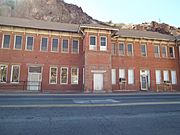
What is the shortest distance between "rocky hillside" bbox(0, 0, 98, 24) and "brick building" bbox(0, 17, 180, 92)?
4804cm

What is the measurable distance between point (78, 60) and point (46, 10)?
60.2 meters

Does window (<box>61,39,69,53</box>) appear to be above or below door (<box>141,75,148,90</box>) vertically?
above

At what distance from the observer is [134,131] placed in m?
4.72

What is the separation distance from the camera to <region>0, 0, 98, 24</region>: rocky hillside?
7169 centimetres

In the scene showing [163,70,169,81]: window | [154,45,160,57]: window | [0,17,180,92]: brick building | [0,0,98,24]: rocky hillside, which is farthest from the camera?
[0,0,98,24]: rocky hillside

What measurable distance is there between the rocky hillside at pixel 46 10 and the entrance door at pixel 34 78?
5075 centimetres

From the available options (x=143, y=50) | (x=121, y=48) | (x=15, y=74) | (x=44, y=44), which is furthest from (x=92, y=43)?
(x=15, y=74)

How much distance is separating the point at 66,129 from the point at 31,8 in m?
85.7

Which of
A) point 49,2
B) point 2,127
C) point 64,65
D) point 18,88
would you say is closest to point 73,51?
point 64,65

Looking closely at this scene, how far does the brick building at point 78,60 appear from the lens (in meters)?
21.8

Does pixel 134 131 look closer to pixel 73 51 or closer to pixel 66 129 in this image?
pixel 66 129

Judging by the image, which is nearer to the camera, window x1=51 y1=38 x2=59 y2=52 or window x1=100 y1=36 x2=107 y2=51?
window x1=100 y1=36 x2=107 y2=51

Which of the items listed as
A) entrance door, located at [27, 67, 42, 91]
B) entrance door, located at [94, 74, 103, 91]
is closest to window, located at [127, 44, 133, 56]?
entrance door, located at [94, 74, 103, 91]

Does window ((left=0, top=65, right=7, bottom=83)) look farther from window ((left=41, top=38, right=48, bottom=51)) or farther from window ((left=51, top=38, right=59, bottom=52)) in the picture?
window ((left=51, top=38, right=59, bottom=52))
